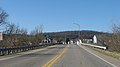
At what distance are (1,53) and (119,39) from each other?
58.9 ft

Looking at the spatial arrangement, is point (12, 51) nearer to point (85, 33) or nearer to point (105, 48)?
point (105, 48)

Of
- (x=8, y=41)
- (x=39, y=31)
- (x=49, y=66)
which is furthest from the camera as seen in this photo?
(x=39, y=31)

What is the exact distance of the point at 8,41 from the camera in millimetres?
59656

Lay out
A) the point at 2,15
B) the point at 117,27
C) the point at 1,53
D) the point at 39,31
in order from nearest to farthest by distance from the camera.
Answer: the point at 1,53 → the point at 117,27 → the point at 2,15 → the point at 39,31

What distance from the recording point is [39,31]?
370 ft

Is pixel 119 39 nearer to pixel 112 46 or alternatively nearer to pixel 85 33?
pixel 112 46

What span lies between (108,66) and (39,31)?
307ft

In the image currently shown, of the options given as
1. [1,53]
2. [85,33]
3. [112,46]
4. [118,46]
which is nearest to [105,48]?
[112,46]

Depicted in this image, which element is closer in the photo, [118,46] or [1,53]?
[1,53]

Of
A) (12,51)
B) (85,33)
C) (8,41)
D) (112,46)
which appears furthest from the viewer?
(85,33)

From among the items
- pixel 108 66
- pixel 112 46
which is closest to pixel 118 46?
pixel 112 46

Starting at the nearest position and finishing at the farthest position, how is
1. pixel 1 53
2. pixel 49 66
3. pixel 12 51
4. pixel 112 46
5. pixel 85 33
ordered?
pixel 49 66, pixel 1 53, pixel 12 51, pixel 112 46, pixel 85 33

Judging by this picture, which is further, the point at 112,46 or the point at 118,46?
the point at 112,46

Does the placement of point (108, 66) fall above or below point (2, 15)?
below
